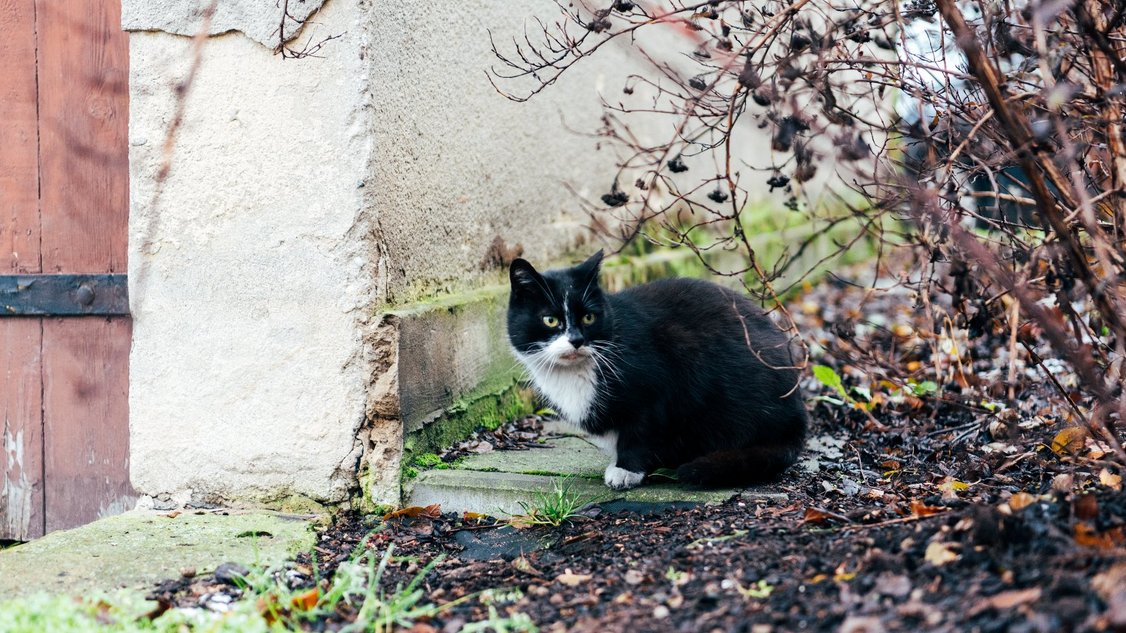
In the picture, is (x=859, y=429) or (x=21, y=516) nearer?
(x=21, y=516)

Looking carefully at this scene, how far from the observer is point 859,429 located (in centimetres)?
403

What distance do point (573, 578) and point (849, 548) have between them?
0.72m

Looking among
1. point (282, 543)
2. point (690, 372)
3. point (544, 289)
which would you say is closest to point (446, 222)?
point (544, 289)

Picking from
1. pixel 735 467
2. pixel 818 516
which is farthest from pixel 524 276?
pixel 818 516

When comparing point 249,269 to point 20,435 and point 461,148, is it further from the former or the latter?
point 20,435

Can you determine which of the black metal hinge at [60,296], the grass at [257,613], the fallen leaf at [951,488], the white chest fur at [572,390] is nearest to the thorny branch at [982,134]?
the fallen leaf at [951,488]

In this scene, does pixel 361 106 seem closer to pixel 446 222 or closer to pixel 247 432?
pixel 446 222

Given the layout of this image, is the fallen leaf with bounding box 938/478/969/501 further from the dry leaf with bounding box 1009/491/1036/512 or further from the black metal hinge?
the black metal hinge

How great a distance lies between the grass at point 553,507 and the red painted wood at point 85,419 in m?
1.54

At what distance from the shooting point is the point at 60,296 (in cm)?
354

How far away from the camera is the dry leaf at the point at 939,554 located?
2166mm

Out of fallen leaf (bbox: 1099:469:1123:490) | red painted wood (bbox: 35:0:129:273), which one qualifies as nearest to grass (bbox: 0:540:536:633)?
red painted wood (bbox: 35:0:129:273)

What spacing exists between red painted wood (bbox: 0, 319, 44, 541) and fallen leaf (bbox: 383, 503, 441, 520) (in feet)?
4.78

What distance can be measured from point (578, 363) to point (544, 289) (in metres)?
0.29
